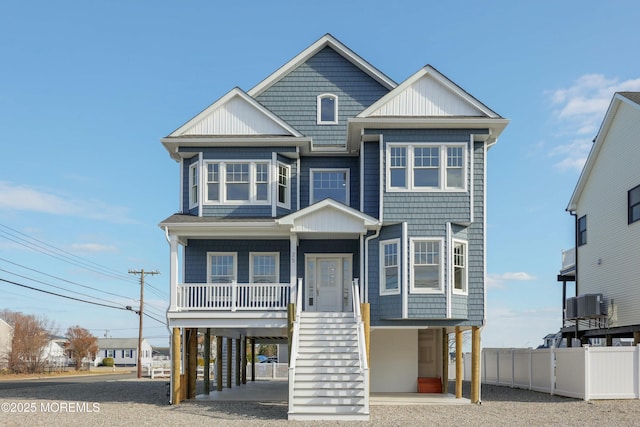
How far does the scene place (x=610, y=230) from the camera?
28.0 m

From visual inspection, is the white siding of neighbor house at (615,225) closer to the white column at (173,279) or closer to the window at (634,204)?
the window at (634,204)

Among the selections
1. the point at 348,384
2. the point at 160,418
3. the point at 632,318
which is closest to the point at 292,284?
the point at 348,384

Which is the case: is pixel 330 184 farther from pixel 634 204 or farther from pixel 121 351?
pixel 121 351

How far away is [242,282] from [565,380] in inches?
419

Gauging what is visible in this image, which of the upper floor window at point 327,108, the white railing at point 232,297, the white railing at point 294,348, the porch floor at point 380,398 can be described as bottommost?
the porch floor at point 380,398

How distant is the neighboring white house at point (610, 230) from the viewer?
25.8m

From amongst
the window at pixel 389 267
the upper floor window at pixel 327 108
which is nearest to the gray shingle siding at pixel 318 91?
the upper floor window at pixel 327 108

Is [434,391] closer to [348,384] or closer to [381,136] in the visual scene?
[348,384]

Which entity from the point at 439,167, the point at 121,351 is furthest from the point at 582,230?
the point at 121,351

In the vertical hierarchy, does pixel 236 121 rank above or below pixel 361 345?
above

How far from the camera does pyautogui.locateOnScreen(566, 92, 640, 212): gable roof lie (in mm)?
26141

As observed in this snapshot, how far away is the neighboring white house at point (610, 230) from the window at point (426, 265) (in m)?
8.77

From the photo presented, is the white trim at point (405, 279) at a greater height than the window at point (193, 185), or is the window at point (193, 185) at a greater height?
the window at point (193, 185)

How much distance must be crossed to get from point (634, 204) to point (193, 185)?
15216 mm
